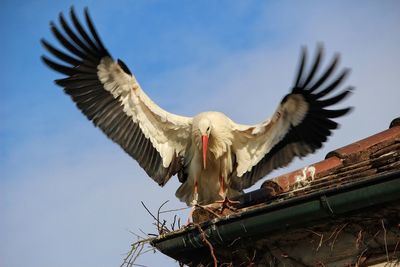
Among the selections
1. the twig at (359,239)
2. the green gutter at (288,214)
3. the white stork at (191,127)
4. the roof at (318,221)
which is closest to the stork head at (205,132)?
the white stork at (191,127)

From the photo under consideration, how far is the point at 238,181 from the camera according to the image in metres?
6.62

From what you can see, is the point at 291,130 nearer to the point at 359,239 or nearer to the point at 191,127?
the point at 191,127

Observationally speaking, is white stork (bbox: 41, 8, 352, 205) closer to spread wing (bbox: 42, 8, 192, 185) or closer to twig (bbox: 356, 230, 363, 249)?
spread wing (bbox: 42, 8, 192, 185)

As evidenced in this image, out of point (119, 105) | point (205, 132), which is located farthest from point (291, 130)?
point (119, 105)

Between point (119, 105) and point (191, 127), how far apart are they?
0.91 metres

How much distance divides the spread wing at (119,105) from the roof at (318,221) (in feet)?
5.92

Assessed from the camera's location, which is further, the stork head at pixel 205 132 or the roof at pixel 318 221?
the stork head at pixel 205 132

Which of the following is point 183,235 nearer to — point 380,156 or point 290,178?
point 290,178

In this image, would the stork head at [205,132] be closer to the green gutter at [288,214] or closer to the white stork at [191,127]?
the white stork at [191,127]

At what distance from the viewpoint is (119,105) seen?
7.19m

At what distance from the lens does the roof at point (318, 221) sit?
3.97 m

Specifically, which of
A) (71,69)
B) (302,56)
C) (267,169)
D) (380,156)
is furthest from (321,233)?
(71,69)

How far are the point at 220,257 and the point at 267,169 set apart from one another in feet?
5.90

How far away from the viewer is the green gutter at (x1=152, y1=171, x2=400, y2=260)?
385 centimetres
